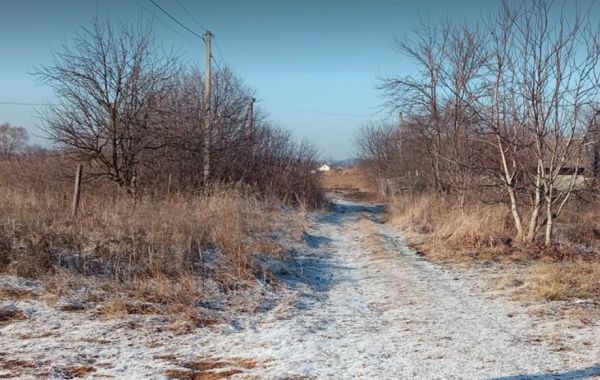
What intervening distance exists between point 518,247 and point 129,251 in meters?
7.09

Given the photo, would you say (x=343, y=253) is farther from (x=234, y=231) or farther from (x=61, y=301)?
(x=61, y=301)

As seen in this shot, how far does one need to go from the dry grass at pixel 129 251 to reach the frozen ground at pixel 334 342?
636mm

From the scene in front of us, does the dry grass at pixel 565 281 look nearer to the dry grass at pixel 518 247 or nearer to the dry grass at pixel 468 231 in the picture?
the dry grass at pixel 518 247

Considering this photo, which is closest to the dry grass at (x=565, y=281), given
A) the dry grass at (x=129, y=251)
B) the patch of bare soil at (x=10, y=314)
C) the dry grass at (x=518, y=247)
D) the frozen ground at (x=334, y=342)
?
the dry grass at (x=518, y=247)

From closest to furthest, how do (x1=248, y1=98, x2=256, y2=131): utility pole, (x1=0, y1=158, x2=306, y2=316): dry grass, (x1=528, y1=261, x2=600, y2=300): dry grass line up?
(x1=0, y1=158, x2=306, y2=316): dry grass < (x1=528, y1=261, x2=600, y2=300): dry grass < (x1=248, y1=98, x2=256, y2=131): utility pole

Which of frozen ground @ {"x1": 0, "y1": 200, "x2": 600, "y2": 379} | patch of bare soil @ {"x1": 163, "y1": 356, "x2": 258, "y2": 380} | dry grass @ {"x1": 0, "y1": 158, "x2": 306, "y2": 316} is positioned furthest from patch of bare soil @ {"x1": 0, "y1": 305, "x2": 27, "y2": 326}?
patch of bare soil @ {"x1": 163, "y1": 356, "x2": 258, "y2": 380}

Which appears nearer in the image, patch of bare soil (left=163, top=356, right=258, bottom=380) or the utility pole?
patch of bare soil (left=163, top=356, right=258, bottom=380)

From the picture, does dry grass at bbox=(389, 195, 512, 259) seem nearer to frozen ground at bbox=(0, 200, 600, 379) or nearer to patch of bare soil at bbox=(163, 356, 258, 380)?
frozen ground at bbox=(0, 200, 600, 379)

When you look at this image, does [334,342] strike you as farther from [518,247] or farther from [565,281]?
[518,247]

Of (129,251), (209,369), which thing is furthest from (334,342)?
(129,251)

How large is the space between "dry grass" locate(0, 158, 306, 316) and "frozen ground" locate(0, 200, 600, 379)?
2.09 feet

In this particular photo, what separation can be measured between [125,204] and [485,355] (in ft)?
28.6

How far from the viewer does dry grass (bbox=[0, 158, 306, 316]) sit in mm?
6152

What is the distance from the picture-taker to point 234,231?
950 cm
